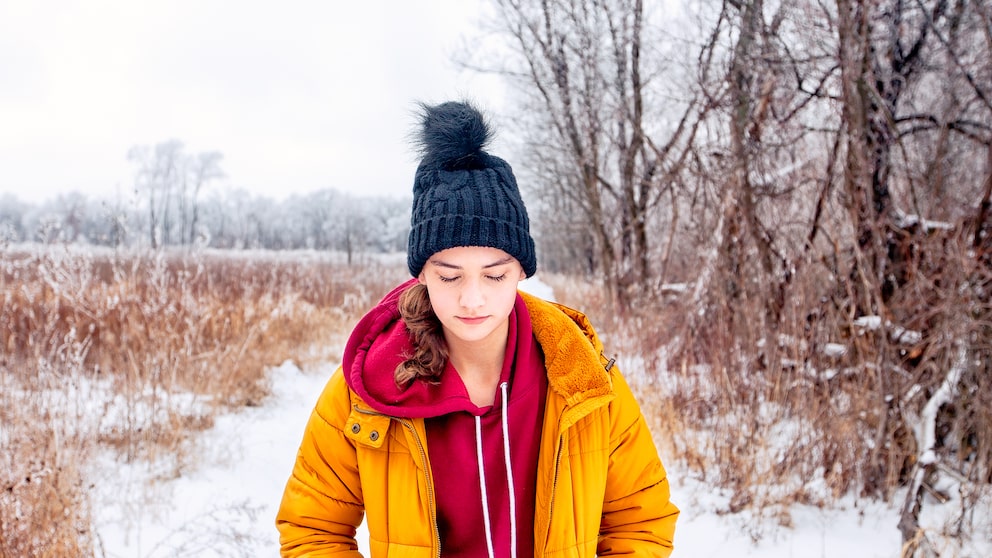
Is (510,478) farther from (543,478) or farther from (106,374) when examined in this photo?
(106,374)

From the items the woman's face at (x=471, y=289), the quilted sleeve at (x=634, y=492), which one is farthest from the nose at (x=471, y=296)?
the quilted sleeve at (x=634, y=492)

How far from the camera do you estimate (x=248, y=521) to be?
9.29 feet

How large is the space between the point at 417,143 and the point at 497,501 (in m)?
0.89

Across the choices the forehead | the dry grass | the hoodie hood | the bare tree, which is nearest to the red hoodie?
the hoodie hood

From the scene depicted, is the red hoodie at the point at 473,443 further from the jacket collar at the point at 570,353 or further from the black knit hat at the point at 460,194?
the black knit hat at the point at 460,194

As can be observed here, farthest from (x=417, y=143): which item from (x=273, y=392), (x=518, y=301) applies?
(x=273, y=392)

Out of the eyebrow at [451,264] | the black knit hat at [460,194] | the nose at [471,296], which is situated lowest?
the nose at [471,296]

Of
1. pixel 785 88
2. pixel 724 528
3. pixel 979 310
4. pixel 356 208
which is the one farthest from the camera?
pixel 356 208

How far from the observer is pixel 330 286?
35.5ft

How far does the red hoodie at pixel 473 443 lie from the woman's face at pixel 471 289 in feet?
0.43

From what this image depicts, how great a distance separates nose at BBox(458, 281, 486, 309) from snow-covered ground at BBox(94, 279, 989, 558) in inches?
70.9

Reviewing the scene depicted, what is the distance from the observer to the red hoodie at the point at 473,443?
134cm

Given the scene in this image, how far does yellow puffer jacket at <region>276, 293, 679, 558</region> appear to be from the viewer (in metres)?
1.31

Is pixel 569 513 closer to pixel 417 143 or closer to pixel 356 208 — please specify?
pixel 417 143
